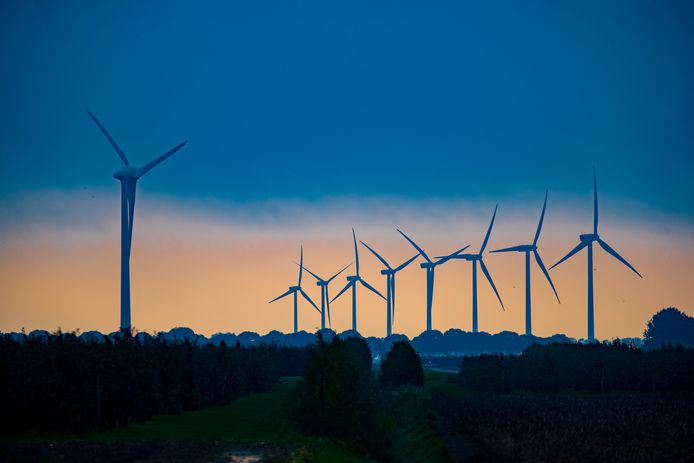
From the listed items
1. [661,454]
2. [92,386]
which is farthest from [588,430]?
[92,386]

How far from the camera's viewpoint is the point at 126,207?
158 metres

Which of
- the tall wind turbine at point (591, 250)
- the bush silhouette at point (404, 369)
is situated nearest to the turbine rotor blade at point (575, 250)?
the tall wind turbine at point (591, 250)

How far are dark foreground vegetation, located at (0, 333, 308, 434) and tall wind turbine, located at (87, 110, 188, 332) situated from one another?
213 ft

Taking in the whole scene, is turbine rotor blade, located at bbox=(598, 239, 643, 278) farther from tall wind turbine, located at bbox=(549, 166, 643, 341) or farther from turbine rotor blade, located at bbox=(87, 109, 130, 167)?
turbine rotor blade, located at bbox=(87, 109, 130, 167)

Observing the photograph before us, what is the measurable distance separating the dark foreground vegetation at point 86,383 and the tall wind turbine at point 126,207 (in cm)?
6491

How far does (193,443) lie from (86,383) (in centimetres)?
1349

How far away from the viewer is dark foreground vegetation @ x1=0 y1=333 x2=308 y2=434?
67.9m

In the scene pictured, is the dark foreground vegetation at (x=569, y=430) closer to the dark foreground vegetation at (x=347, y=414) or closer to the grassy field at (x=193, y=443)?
the dark foreground vegetation at (x=347, y=414)

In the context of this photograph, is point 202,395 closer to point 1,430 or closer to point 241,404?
point 241,404

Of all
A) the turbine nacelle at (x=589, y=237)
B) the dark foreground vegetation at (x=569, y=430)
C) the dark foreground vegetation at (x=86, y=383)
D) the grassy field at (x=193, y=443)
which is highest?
the turbine nacelle at (x=589, y=237)

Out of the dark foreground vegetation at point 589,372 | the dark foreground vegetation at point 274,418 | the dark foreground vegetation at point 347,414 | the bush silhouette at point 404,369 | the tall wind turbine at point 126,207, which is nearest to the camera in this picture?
the dark foreground vegetation at point 274,418

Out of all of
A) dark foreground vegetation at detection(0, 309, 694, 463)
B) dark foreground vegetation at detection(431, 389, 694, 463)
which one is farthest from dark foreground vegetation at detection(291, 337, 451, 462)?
dark foreground vegetation at detection(431, 389, 694, 463)

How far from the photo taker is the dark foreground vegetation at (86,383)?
223 ft

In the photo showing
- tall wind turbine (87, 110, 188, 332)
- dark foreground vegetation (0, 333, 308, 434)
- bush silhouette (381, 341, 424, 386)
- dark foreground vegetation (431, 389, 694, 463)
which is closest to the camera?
dark foreground vegetation (431, 389, 694, 463)
